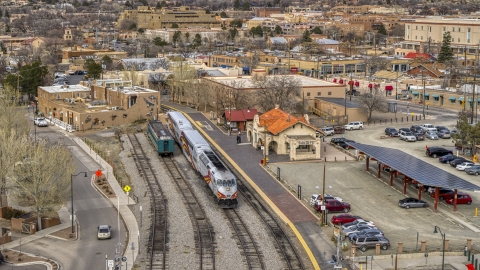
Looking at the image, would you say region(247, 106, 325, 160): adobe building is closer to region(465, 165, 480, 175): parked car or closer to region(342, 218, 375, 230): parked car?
region(465, 165, 480, 175): parked car

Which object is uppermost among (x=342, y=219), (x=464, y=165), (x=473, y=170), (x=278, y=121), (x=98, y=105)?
(x=278, y=121)

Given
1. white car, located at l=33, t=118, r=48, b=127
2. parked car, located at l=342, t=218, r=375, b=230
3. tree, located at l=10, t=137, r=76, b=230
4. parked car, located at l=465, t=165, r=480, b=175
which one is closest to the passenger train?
parked car, located at l=342, t=218, r=375, b=230

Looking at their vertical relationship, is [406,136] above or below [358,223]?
above

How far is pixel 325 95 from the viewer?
74.9m

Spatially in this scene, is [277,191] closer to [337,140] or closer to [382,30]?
[337,140]

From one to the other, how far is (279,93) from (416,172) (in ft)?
96.6

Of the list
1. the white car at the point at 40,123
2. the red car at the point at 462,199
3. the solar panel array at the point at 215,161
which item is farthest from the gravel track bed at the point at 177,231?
the white car at the point at 40,123

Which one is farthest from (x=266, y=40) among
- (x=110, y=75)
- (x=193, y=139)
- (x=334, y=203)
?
(x=334, y=203)

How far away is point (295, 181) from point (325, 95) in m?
29.6

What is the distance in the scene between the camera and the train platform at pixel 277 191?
34656 millimetres

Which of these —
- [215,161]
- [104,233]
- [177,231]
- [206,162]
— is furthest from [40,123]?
[177,231]

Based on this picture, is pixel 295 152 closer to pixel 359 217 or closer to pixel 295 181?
Result: pixel 295 181

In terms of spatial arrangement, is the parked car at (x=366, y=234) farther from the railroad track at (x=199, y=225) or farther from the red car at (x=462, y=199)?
the red car at (x=462, y=199)

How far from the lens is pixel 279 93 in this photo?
69.6 m
